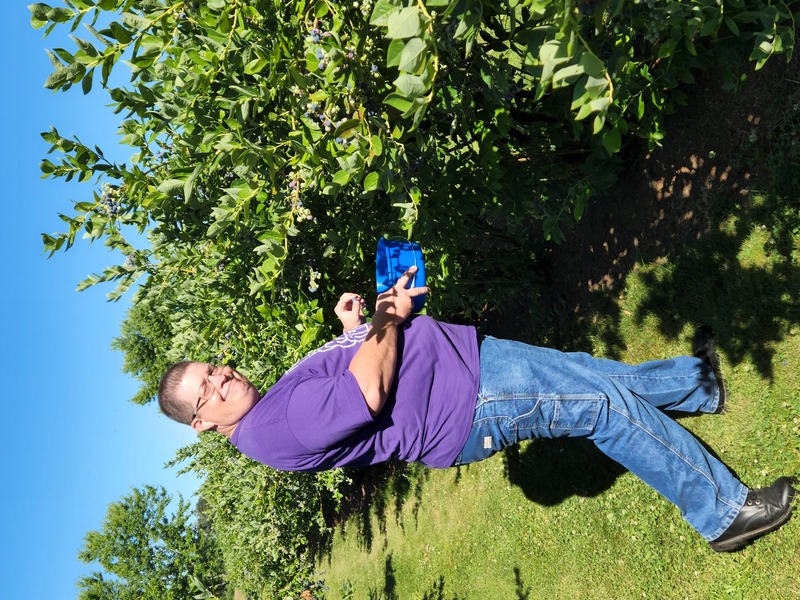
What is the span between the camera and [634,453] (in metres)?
3.05

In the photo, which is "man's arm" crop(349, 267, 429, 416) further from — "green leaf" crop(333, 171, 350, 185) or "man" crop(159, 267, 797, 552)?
"green leaf" crop(333, 171, 350, 185)

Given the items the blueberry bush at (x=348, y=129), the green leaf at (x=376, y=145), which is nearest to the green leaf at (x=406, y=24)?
the blueberry bush at (x=348, y=129)

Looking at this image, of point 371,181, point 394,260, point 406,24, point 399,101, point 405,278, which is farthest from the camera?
point 394,260

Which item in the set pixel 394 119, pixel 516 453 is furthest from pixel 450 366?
pixel 516 453

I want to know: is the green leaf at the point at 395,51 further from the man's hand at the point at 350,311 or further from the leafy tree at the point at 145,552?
the leafy tree at the point at 145,552

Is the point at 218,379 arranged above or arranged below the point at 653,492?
above

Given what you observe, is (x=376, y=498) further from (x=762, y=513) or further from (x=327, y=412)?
(x=327, y=412)

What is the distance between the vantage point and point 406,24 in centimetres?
179

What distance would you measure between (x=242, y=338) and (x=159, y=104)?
2.17 m

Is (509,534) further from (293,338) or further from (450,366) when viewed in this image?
(450,366)

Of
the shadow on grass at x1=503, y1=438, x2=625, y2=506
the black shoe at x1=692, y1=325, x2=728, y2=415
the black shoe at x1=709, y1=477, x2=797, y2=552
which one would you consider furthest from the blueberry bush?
the black shoe at x1=709, y1=477, x2=797, y2=552

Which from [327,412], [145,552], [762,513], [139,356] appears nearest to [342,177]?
Answer: [327,412]

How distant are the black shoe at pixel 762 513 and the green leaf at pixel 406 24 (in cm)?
277

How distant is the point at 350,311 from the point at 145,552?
12.7m
